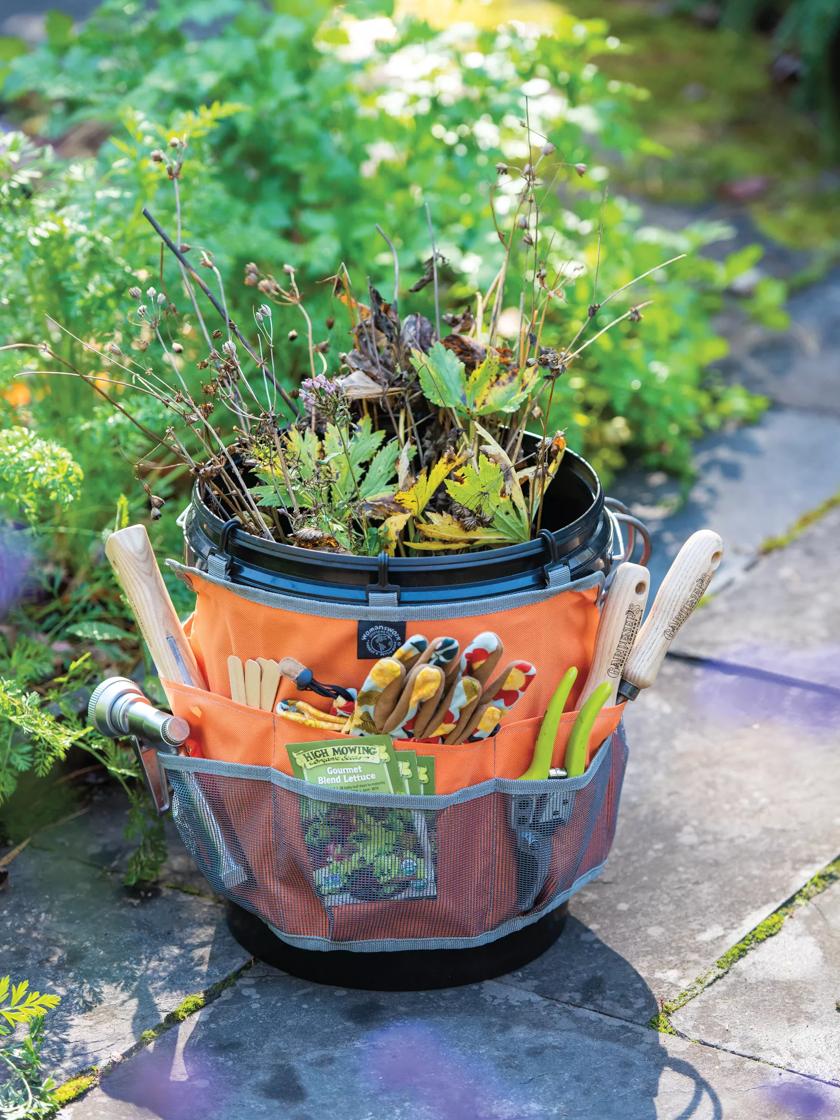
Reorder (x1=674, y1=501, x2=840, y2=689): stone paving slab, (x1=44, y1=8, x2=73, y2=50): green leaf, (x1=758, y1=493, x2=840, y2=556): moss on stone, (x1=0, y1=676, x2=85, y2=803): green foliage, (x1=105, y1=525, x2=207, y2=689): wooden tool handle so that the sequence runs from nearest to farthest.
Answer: (x1=105, y1=525, x2=207, y2=689): wooden tool handle → (x1=0, y1=676, x2=85, y2=803): green foliage → (x1=674, y1=501, x2=840, y2=689): stone paving slab → (x1=758, y1=493, x2=840, y2=556): moss on stone → (x1=44, y1=8, x2=73, y2=50): green leaf

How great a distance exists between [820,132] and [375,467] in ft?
17.0

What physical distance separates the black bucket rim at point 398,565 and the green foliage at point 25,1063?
0.72 metres

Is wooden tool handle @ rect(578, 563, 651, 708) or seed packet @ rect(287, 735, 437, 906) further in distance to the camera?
wooden tool handle @ rect(578, 563, 651, 708)

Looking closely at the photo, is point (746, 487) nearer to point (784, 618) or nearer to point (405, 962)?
point (784, 618)

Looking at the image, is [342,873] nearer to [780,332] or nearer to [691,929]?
[691,929]

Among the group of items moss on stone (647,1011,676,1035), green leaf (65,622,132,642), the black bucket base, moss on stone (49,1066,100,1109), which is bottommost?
moss on stone (647,1011,676,1035)

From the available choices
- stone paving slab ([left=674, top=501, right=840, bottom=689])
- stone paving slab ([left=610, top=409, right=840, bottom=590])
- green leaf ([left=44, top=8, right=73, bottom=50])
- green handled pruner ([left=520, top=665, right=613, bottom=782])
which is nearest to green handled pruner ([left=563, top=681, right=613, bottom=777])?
green handled pruner ([left=520, top=665, right=613, bottom=782])

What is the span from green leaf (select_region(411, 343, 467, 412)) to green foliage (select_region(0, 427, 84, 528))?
69cm

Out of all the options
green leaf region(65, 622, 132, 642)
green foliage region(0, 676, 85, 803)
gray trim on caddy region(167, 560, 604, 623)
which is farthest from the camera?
green leaf region(65, 622, 132, 642)

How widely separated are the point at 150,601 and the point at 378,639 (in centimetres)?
45

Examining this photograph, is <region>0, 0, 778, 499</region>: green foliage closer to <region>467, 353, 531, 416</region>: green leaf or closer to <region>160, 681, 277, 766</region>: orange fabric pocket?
<region>467, 353, 531, 416</region>: green leaf

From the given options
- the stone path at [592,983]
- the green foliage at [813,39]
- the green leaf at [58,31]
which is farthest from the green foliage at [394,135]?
the green foliage at [813,39]

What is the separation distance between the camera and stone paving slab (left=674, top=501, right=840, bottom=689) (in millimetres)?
3381

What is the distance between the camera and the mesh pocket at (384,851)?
87.5 inches
